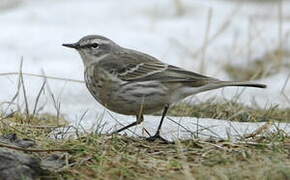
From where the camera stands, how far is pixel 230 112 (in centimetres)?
699

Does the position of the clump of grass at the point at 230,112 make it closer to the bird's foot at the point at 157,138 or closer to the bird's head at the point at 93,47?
the bird's head at the point at 93,47

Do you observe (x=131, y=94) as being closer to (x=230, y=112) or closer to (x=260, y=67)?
(x=230, y=112)

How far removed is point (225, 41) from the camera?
38.0 feet

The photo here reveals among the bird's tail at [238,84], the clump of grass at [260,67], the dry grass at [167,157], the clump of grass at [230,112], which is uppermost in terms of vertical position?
the clump of grass at [260,67]

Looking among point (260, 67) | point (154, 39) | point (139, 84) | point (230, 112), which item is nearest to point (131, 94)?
point (139, 84)

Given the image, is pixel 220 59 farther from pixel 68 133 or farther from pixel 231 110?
pixel 68 133

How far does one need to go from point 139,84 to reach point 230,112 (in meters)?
1.30

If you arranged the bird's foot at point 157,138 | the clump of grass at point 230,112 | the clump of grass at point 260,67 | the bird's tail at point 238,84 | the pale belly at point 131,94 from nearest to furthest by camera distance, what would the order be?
the bird's foot at point 157,138 → the pale belly at point 131,94 → the bird's tail at point 238,84 → the clump of grass at point 230,112 → the clump of grass at point 260,67

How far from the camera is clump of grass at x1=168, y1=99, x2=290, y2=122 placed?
686 cm

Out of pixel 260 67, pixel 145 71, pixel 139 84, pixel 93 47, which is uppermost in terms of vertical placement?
pixel 260 67

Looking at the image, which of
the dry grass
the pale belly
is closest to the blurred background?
the pale belly

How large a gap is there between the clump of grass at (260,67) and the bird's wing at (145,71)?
13.0 ft

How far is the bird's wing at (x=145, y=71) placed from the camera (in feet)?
19.7

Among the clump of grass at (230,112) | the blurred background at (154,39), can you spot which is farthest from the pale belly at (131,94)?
the blurred background at (154,39)
